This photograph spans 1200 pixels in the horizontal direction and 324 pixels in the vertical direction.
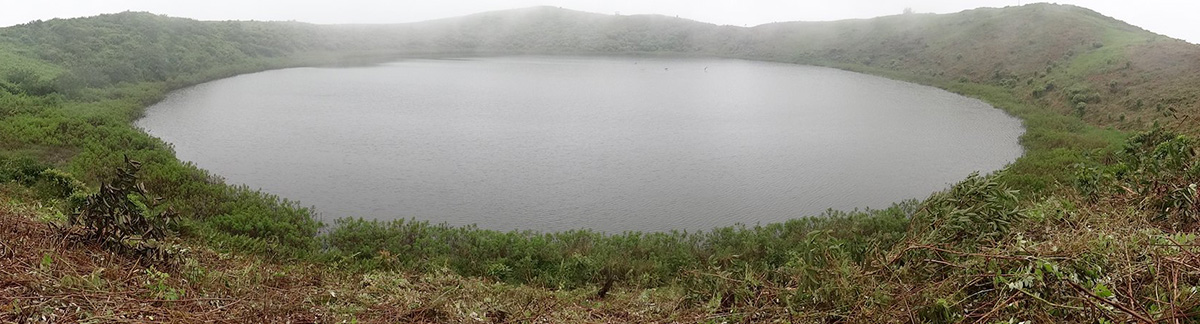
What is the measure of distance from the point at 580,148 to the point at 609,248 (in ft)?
34.4

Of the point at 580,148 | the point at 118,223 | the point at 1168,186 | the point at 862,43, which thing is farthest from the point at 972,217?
the point at 862,43

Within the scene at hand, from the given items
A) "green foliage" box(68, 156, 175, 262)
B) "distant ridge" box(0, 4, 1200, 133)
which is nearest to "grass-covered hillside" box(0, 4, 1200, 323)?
"green foliage" box(68, 156, 175, 262)

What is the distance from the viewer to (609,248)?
1237 centimetres

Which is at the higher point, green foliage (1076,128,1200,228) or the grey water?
green foliage (1076,128,1200,228)

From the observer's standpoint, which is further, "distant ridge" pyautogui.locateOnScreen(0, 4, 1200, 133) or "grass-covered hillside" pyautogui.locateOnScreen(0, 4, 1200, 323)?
"distant ridge" pyautogui.locateOnScreen(0, 4, 1200, 133)

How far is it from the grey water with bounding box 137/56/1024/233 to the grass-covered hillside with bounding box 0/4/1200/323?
5.27 ft

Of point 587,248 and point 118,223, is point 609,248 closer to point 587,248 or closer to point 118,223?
point 587,248

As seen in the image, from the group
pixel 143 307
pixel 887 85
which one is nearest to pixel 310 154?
pixel 143 307

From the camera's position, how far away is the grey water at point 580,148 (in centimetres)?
1581

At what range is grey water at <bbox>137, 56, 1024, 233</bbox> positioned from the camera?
15.8 meters

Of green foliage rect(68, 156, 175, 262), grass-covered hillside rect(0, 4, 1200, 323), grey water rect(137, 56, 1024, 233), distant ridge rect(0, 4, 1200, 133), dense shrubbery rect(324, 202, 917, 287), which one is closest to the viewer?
grass-covered hillside rect(0, 4, 1200, 323)

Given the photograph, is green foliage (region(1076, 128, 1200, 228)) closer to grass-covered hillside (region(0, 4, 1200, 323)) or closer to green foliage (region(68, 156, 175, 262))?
grass-covered hillside (region(0, 4, 1200, 323))

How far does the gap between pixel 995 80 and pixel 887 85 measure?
722cm

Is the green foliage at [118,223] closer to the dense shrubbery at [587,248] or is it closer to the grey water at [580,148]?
the dense shrubbery at [587,248]
